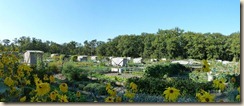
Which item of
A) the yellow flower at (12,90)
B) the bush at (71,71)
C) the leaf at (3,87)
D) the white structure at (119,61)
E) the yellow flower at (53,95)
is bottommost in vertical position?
the yellow flower at (53,95)

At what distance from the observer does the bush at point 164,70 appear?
315 cm

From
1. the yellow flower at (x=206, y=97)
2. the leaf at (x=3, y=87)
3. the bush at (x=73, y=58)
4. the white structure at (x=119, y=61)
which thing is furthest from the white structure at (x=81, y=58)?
the yellow flower at (x=206, y=97)

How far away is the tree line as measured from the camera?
113 inches

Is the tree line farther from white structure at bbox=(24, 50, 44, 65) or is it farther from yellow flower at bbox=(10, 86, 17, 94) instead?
yellow flower at bbox=(10, 86, 17, 94)

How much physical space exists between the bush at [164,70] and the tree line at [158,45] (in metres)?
0.17

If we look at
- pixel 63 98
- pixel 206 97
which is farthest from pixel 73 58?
pixel 206 97

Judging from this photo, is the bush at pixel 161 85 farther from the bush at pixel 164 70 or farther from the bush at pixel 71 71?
the bush at pixel 71 71

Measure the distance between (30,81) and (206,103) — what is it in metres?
1.45

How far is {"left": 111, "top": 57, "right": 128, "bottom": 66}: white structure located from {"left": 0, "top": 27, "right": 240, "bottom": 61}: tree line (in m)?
0.10

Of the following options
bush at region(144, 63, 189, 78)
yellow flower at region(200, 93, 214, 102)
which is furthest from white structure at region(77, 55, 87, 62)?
yellow flower at region(200, 93, 214, 102)

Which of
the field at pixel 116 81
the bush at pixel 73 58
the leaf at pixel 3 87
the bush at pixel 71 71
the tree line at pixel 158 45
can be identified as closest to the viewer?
the leaf at pixel 3 87

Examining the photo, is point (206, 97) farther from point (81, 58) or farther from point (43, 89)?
point (81, 58)

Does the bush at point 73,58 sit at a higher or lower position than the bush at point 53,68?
higher

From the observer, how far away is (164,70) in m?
3.32
